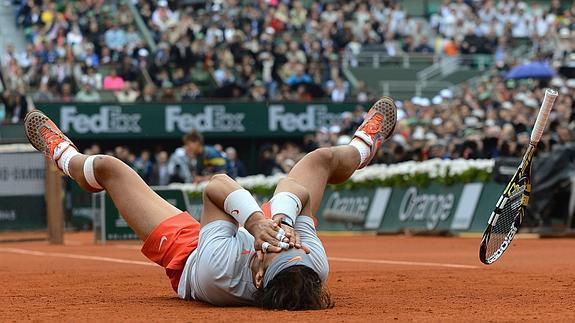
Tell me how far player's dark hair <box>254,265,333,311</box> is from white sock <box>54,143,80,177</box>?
100 inches

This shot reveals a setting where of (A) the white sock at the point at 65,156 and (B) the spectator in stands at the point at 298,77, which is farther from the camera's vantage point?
(B) the spectator in stands at the point at 298,77

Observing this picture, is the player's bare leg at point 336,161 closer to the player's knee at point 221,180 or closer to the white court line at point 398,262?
the player's knee at point 221,180

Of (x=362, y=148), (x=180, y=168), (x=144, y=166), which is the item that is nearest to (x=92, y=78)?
(x=144, y=166)

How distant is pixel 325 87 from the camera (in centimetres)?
3381

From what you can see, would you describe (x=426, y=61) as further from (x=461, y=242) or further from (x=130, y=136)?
(x=461, y=242)

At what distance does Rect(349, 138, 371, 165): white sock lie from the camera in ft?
30.3

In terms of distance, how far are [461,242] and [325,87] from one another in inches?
607

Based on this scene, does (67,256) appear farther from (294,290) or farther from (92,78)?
(92,78)

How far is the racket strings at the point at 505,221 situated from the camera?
9.61m

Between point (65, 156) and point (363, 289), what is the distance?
2465 mm

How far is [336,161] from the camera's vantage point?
29.3ft

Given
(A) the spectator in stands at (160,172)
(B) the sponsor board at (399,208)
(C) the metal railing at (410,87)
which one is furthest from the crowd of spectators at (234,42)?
(B) the sponsor board at (399,208)

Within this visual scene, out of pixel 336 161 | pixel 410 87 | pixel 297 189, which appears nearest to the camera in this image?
pixel 297 189

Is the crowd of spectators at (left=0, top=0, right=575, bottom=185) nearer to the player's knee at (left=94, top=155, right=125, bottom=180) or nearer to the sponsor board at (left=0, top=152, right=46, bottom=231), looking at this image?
the sponsor board at (left=0, top=152, right=46, bottom=231)
